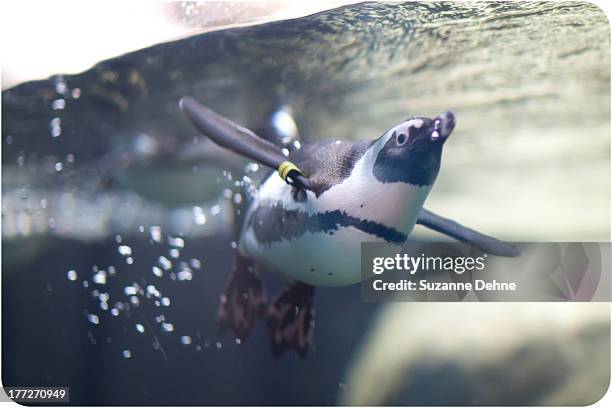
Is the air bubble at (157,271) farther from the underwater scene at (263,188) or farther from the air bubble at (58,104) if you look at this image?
the air bubble at (58,104)

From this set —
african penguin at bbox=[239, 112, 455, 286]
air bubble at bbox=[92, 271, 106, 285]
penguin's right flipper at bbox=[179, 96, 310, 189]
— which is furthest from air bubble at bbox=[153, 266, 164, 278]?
penguin's right flipper at bbox=[179, 96, 310, 189]

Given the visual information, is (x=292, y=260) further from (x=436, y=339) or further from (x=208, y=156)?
(x=436, y=339)

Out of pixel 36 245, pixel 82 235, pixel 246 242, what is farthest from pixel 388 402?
pixel 36 245

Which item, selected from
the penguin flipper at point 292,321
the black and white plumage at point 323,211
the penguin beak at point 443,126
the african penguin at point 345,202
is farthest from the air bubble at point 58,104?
the penguin beak at point 443,126

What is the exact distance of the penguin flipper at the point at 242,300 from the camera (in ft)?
5.58

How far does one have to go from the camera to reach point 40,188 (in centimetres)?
175

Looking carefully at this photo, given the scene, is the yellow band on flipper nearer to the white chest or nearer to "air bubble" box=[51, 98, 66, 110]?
the white chest

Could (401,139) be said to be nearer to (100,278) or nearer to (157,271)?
(157,271)

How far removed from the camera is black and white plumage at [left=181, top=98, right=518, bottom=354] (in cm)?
137

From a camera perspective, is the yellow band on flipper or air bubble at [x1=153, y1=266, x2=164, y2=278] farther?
air bubble at [x1=153, y1=266, x2=164, y2=278]

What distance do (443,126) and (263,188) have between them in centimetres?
57

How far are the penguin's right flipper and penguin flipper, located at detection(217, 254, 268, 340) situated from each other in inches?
13.4

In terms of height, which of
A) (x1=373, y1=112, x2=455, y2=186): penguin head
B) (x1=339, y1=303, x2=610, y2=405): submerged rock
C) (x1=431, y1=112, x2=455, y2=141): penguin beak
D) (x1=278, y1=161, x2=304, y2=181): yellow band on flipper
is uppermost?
(x1=431, y1=112, x2=455, y2=141): penguin beak

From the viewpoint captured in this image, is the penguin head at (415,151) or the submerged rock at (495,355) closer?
the penguin head at (415,151)
